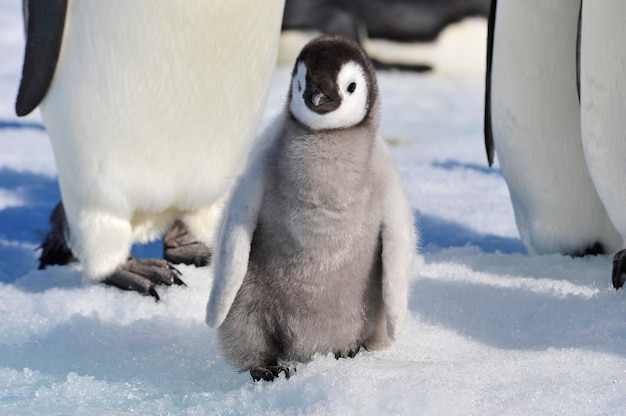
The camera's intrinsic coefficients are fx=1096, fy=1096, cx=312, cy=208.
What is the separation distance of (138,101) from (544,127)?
3.07ft

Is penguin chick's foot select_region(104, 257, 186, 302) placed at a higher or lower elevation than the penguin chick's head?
lower

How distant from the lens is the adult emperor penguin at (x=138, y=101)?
7.70 feet

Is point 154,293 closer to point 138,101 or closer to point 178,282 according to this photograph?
point 178,282

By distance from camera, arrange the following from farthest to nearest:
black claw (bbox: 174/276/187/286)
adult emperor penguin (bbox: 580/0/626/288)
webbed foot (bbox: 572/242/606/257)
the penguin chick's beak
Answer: webbed foot (bbox: 572/242/606/257), black claw (bbox: 174/276/187/286), adult emperor penguin (bbox: 580/0/626/288), the penguin chick's beak

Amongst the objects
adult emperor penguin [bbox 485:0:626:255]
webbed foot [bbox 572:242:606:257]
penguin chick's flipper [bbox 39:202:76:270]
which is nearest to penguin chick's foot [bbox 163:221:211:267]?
penguin chick's flipper [bbox 39:202:76:270]

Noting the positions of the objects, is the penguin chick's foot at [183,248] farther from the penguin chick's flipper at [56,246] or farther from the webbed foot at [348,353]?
the webbed foot at [348,353]

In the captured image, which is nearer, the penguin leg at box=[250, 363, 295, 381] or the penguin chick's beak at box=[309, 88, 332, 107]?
the penguin chick's beak at box=[309, 88, 332, 107]

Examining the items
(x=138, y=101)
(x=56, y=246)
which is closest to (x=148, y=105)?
(x=138, y=101)

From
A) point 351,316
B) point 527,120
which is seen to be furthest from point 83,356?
point 527,120

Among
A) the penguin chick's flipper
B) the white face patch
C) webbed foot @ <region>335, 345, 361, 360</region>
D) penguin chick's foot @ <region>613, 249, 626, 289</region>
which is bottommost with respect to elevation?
the penguin chick's flipper

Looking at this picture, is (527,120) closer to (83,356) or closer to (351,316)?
(351,316)

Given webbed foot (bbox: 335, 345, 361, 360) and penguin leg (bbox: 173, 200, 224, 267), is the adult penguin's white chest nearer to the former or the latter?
penguin leg (bbox: 173, 200, 224, 267)

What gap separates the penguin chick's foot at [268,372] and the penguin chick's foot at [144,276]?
73 cm

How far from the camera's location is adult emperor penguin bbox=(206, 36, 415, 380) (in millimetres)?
1587
